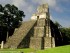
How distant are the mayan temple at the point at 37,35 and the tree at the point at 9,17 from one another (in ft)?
20.6

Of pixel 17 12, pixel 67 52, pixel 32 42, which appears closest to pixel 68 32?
pixel 17 12

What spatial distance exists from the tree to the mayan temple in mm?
6284

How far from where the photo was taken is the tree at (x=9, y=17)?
48625 mm

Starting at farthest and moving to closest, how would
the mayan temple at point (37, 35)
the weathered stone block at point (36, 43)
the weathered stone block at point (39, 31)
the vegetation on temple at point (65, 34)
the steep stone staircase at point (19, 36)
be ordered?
the vegetation on temple at point (65, 34) < the weathered stone block at point (39, 31) < the steep stone staircase at point (19, 36) < the mayan temple at point (37, 35) < the weathered stone block at point (36, 43)

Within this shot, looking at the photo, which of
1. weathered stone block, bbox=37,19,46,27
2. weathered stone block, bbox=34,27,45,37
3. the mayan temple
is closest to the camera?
the mayan temple

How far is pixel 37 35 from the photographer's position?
3919cm

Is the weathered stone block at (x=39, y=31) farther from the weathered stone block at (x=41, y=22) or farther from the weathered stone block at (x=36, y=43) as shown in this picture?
the weathered stone block at (x=36, y=43)

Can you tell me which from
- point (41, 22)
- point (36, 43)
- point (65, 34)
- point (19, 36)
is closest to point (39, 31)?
point (41, 22)

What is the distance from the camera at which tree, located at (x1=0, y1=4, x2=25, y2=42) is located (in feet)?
160

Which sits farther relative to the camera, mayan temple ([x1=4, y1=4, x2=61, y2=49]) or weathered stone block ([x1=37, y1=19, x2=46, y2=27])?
weathered stone block ([x1=37, y1=19, x2=46, y2=27])

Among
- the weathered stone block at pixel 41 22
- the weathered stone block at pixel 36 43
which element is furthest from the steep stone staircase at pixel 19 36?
the weathered stone block at pixel 36 43

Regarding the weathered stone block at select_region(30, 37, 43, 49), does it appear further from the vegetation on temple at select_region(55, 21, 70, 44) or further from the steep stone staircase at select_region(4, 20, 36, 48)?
the vegetation on temple at select_region(55, 21, 70, 44)

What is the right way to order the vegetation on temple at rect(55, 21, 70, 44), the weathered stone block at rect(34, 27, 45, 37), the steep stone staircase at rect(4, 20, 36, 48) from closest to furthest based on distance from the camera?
the steep stone staircase at rect(4, 20, 36, 48) < the weathered stone block at rect(34, 27, 45, 37) < the vegetation on temple at rect(55, 21, 70, 44)

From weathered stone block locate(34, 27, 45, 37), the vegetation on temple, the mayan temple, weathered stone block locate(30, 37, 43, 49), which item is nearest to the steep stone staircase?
the mayan temple
